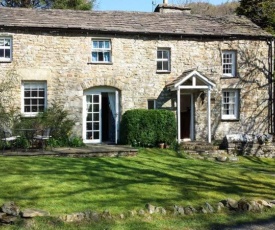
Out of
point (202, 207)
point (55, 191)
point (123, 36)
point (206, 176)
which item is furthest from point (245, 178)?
point (123, 36)

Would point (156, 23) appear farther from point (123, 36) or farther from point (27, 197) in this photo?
point (27, 197)

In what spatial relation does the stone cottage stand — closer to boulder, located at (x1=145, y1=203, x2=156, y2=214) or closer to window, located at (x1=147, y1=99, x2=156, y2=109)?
window, located at (x1=147, y1=99, x2=156, y2=109)

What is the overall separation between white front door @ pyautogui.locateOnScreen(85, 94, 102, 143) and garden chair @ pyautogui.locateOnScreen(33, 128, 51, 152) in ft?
9.87

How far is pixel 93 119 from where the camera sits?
64.3 feet

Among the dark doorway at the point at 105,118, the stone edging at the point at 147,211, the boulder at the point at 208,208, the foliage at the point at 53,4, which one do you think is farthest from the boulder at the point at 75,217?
the foliage at the point at 53,4

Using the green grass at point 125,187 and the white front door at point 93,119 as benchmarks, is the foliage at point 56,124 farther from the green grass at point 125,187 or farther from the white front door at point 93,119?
the green grass at point 125,187

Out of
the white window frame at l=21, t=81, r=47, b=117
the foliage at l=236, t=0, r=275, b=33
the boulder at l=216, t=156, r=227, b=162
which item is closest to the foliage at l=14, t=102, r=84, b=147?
the white window frame at l=21, t=81, r=47, b=117

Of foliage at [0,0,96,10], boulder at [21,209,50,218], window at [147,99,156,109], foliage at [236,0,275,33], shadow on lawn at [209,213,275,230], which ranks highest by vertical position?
foliage at [0,0,96,10]

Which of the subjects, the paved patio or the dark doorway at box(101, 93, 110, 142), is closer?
the paved patio

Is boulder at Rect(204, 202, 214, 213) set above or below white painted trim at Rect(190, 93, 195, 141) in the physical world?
below

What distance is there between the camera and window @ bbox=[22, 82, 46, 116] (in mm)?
18641

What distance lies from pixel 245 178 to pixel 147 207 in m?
5.09

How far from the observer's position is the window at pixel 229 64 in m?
21.5

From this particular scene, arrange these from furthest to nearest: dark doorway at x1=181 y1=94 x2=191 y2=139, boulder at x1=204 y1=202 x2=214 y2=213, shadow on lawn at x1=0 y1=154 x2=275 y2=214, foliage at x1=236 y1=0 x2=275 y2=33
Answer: foliage at x1=236 y1=0 x2=275 y2=33 < dark doorway at x1=181 y1=94 x2=191 y2=139 < shadow on lawn at x1=0 y1=154 x2=275 y2=214 < boulder at x1=204 y1=202 x2=214 y2=213
